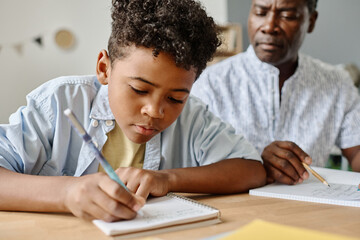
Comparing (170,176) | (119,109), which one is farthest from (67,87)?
(170,176)

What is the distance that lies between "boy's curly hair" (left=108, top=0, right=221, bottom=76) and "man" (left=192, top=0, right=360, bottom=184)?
2.43 ft

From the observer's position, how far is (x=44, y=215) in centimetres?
78

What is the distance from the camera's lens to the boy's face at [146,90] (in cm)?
88

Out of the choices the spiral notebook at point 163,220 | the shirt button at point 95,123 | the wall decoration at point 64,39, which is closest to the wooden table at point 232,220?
the spiral notebook at point 163,220

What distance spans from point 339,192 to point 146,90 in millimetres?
531

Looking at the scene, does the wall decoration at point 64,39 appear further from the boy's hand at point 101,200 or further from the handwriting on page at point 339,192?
the boy's hand at point 101,200

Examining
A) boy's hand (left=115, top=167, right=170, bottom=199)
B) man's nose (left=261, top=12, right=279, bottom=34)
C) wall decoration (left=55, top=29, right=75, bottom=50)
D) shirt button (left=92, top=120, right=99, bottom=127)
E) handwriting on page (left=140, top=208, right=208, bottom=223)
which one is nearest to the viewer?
handwriting on page (left=140, top=208, right=208, bottom=223)

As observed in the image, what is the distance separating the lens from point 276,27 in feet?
5.56

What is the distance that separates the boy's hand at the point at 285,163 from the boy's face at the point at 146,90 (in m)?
0.38

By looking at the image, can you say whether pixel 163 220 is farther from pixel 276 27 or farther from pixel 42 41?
pixel 42 41

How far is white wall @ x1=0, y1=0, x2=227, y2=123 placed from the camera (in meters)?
3.63

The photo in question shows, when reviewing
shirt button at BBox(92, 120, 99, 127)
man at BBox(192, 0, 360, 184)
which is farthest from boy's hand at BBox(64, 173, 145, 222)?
man at BBox(192, 0, 360, 184)

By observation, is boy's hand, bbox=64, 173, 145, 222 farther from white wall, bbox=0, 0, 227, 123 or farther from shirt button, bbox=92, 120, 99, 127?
white wall, bbox=0, 0, 227, 123

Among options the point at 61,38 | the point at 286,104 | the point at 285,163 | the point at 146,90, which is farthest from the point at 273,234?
the point at 61,38
